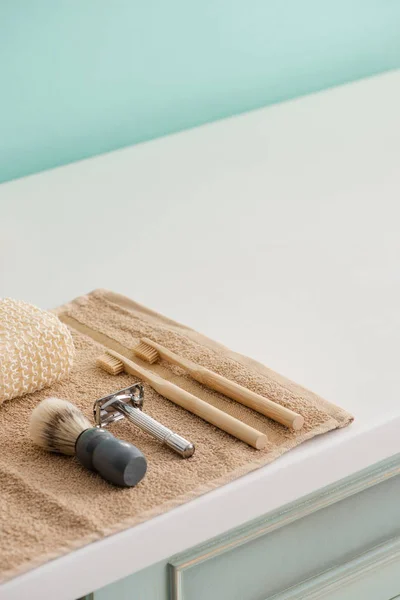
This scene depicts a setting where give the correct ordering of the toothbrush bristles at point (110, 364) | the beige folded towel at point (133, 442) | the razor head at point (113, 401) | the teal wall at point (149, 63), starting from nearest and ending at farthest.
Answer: the beige folded towel at point (133, 442) < the razor head at point (113, 401) < the toothbrush bristles at point (110, 364) < the teal wall at point (149, 63)

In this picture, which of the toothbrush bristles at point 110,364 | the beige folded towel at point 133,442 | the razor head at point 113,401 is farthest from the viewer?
the toothbrush bristles at point 110,364

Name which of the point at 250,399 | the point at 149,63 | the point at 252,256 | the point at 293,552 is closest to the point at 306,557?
the point at 293,552

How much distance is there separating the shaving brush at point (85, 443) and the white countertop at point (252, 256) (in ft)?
0.15

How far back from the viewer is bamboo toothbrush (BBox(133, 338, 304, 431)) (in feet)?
2.64

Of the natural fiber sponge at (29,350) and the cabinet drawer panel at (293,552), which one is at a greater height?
the natural fiber sponge at (29,350)

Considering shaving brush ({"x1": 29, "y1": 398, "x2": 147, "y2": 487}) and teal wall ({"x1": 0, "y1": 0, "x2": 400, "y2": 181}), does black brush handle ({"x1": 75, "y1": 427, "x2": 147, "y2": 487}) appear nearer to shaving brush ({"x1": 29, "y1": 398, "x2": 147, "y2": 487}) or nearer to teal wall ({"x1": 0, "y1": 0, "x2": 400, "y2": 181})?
shaving brush ({"x1": 29, "y1": 398, "x2": 147, "y2": 487})

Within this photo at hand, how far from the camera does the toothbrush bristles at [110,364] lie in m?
0.90

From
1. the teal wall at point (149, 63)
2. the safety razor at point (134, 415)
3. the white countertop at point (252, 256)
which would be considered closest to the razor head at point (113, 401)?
the safety razor at point (134, 415)

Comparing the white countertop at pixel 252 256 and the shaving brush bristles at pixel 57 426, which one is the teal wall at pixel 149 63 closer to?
the white countertop at pixel 252 256

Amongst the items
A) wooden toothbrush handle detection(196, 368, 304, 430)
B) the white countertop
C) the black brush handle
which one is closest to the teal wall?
the white countertop

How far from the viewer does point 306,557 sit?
84 cm

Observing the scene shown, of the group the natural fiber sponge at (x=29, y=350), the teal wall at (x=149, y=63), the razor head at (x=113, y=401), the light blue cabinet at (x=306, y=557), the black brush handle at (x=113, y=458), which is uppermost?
the teal wall at (x=149, y=63)

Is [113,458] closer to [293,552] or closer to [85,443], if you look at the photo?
[85,443]

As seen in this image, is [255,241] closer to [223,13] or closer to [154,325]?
[154,325]
